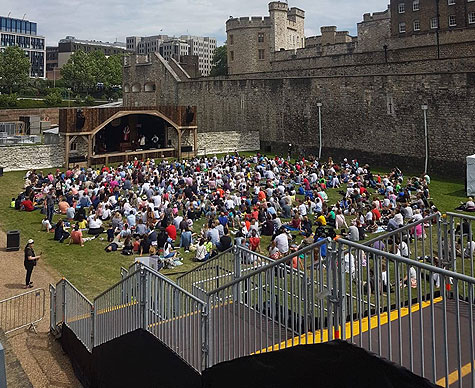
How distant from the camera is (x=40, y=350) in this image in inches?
395

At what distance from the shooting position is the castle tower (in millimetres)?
55688

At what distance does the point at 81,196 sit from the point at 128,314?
13647mm

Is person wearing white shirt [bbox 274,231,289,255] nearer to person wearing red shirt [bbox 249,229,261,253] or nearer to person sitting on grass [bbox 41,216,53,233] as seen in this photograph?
person wearing red shirt [bbox 249,229,261,253]

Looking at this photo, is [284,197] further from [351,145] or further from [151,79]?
[151,79]

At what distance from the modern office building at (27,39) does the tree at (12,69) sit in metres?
46.5

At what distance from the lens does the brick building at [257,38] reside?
55938 mm

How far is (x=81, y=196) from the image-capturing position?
2039cm

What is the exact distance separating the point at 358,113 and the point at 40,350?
92.9 feet

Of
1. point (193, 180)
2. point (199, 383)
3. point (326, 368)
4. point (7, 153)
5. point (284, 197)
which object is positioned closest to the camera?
point (326, 368)

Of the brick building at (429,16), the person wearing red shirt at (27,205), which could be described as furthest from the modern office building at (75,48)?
the person wearing red shirt at (27,205)

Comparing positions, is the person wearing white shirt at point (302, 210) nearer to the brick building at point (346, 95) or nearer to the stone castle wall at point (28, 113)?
the brick building at point (346, 95)

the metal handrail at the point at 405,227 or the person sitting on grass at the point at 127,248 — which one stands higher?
the metal handrail at the point at 405,227

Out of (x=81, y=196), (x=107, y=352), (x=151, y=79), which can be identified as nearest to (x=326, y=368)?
(x=107, y=352)

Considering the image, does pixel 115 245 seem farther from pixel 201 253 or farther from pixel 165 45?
pixel 165 45
